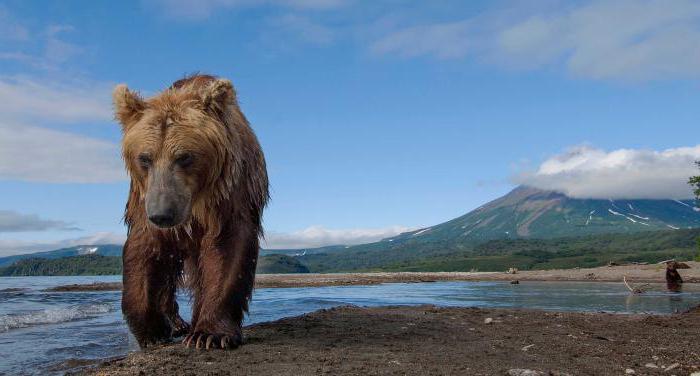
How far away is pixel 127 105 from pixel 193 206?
1349 millimetres

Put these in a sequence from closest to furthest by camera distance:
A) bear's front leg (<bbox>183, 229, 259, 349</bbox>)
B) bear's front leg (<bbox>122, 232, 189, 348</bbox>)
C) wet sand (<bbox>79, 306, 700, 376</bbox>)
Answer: wet sand (<bbox>79, 306, 700, 376</bbox>)
bear's front leg (<bbox>183, 229, 259, 349</bbox>)
bear's front leg (<bbox>122, 232, 189, 348</bbox>)

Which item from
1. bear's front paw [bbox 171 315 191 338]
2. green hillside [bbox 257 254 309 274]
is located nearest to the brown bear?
bear's front paw [bbox 171 315 191 338]

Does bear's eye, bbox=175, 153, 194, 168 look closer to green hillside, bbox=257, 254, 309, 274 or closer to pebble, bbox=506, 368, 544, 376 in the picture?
pebble, bbox=506, 368, 544, 376

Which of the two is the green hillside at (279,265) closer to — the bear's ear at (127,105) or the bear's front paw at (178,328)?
the bear's front paw at (178,328)

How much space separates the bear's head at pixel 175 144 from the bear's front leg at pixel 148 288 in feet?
2.32

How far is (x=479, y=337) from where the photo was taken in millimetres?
8445

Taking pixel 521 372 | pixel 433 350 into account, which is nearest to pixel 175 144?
pixel 433 350

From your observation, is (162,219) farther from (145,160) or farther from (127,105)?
(127,105)

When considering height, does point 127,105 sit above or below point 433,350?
above

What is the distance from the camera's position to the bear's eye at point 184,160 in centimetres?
589

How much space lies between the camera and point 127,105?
638cm

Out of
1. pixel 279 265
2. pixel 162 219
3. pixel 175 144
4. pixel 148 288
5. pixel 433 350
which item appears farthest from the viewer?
pixel 279 265

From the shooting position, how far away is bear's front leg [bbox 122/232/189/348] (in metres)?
6.88

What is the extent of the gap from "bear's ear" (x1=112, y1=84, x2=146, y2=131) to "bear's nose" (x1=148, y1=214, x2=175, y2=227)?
4.67ft
